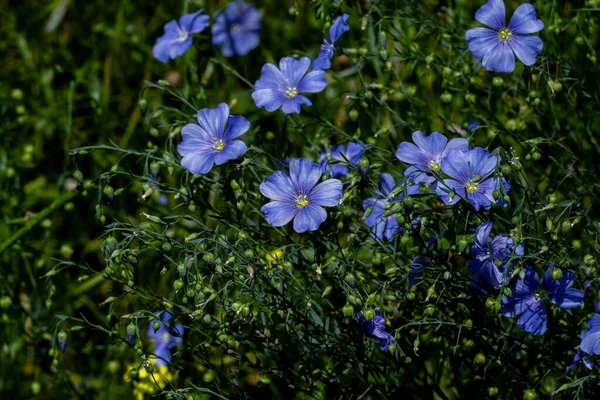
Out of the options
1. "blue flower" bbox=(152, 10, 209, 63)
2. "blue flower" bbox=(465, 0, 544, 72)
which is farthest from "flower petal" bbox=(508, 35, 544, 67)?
"blue flower" bbox=(152, 10, 209, 63)

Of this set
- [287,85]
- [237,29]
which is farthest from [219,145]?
[237,29]

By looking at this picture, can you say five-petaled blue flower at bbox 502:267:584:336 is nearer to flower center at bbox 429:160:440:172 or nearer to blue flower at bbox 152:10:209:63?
flower center at bbox 429:160:440:172

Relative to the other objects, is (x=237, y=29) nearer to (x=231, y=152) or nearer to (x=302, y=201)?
(x=231, y=152)

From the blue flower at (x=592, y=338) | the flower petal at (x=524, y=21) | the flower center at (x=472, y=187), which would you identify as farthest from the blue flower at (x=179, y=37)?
the blue flower at (x=592, y=338)

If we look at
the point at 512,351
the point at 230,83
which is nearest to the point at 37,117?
the point at 230,83

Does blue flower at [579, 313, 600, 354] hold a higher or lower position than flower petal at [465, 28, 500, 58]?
lower

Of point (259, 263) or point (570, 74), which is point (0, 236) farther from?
point (570, 74)
